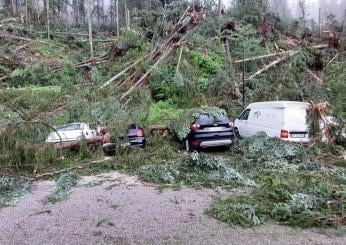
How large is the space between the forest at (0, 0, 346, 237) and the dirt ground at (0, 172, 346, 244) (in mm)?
335

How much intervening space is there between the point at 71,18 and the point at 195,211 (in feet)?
145

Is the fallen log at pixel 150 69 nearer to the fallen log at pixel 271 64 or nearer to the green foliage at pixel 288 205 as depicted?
the fallen log at pixel 271 64

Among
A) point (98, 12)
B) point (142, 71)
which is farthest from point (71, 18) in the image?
point (142, 71)

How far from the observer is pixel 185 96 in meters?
17.9

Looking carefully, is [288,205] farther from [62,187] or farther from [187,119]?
[187,119]

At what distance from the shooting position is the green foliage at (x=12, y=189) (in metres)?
7.54

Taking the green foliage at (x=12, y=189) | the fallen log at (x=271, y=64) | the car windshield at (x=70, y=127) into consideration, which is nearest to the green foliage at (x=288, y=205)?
the green foliage at (x=12, y=189)

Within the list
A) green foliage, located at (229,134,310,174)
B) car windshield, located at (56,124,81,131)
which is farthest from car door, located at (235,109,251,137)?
car windshield, located at (56,124,81,131)

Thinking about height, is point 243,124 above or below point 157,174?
above

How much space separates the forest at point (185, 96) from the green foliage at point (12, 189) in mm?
42

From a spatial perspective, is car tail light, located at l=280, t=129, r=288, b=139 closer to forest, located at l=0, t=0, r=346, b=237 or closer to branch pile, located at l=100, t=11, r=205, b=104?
forest, located at l=0, t=0, r=346, b=237

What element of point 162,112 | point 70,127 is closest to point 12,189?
point 70,127

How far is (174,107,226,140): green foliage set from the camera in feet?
39.0

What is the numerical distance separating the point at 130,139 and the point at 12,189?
3.82 metres
